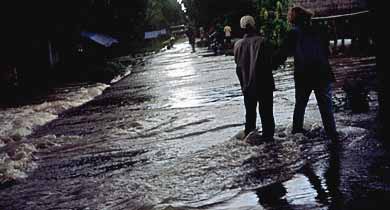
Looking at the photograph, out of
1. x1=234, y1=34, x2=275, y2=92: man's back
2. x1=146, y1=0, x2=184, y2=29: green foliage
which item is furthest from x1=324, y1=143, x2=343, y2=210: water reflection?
x1=146, y1=0, x2=184, y2=29: green foliage

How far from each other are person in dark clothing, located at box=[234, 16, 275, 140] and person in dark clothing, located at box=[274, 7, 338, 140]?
0.40m

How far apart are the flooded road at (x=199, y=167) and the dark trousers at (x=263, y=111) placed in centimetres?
27

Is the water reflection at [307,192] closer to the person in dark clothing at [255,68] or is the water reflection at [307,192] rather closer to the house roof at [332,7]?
the person in dark clothing at [255,68]

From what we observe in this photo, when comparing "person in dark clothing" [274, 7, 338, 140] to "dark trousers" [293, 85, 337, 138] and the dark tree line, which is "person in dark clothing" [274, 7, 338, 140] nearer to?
"dark trousers" [293, 85, 337, 138]

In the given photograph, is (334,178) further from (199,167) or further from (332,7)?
(332,7)

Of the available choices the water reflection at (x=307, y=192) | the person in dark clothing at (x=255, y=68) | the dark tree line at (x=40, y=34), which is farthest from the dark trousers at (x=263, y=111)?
the dark tree line at (x=40, y=34)

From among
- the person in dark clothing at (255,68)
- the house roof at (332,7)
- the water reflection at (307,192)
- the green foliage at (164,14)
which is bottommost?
the water reflection at (307,192)

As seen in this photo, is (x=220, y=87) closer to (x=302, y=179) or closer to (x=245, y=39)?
(x=245, y=39)

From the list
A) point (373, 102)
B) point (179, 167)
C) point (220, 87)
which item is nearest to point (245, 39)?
point (179, 167)

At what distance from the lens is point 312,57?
7.84 metres

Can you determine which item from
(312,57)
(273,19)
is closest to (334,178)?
(312,57)

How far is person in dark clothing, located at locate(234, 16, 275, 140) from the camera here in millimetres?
8234

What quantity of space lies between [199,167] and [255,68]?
1.76 m

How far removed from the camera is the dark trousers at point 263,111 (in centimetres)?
839
